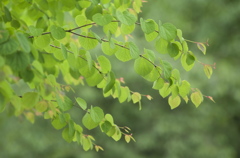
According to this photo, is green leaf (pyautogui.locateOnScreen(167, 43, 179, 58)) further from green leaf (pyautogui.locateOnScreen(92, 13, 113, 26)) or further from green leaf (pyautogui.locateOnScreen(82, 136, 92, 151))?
green leaf (pyautogui.locateOnScreen(82, 136, 92, 151))

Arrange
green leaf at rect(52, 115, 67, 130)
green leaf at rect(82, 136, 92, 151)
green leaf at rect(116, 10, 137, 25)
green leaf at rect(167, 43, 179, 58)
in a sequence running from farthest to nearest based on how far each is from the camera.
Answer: green leaf at rect(82, 136, 92, 151) → green leaf at rect(52, 115, 67, 130) → green leaf at rect(167, 43, 179, 58) → green leaf at rect(116, 10, 137, 25)

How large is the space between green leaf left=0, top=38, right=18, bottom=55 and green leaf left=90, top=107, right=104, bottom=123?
1.76ft

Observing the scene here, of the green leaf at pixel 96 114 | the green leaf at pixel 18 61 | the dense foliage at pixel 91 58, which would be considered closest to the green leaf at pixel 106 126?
the dense foliage at pixel 91 58

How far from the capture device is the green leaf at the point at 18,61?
4.00 feet

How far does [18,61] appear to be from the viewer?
4.03 ft

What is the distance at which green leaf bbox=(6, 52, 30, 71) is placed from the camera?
1219mm

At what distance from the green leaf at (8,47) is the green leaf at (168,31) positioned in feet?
1.88

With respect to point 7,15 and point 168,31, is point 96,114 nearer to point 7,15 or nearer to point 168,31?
point 168,31

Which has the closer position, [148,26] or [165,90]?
[148,26]

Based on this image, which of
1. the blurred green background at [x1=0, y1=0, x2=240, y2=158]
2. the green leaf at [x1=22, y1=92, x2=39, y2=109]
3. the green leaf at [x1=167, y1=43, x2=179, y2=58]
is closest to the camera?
the green leaf at [x1=22, y1=92, x2=39, y2=109]

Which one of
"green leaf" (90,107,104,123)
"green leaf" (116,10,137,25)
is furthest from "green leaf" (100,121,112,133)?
"green leaf" (116,10,137,25)

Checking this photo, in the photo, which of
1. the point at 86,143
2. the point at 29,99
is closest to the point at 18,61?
the point at 29,99

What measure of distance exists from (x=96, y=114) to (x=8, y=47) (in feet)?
1.85

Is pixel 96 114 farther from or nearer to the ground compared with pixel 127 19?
→ nearer to the ground
